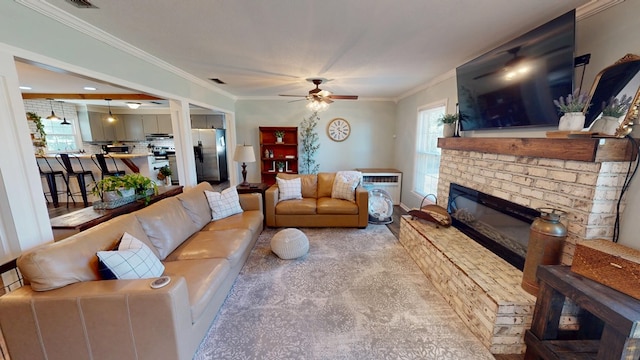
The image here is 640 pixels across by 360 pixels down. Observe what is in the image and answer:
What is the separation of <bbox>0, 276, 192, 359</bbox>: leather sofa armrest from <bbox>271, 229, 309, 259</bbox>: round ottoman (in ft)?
4.94

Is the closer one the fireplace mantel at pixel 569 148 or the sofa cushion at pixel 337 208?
the fireplace mantel at pixel 569 148

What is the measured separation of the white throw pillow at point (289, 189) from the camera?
398 centimetres

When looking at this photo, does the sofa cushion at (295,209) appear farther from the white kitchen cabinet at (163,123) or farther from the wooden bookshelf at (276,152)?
the white kitchen cabinet at (163,123)

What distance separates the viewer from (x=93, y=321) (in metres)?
1.31

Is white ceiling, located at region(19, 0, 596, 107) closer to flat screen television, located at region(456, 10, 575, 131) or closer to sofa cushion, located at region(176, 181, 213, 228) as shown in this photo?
flat screen television, located at region(456, 10, 575, 131)

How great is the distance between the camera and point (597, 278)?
135 centimetres

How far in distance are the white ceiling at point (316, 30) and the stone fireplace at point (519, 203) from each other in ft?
3.27

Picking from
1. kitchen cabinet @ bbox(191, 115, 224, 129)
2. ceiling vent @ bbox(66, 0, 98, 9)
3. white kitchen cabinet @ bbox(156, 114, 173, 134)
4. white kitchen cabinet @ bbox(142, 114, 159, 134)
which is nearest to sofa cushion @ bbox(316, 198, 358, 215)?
ceiling vent @ bbox(66, 0, 98, 9)

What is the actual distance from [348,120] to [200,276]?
4.85 m

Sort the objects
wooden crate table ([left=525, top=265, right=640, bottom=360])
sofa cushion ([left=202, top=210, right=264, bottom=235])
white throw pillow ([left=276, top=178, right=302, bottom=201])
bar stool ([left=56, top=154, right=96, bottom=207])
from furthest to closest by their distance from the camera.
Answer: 1. bar stool ([left=56, top=154, right=96, bottom=207])
2. white throw pillow ([left=276, top=178, right=302, bottom=201])
3. sofa cushion ([left=202, top=210, right=264, bottom=235])
4. wooden crate table ([left=525, top=265, right=640, bottom=360])

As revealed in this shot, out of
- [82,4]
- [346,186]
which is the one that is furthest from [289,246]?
[82,4]

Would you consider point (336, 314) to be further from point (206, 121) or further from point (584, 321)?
point (206, 121)

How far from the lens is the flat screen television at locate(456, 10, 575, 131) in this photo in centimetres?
167

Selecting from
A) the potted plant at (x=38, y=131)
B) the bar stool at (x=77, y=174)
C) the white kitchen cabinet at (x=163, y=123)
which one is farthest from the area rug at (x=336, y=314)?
the white kitchen cabinet at (x=163, y=123)
